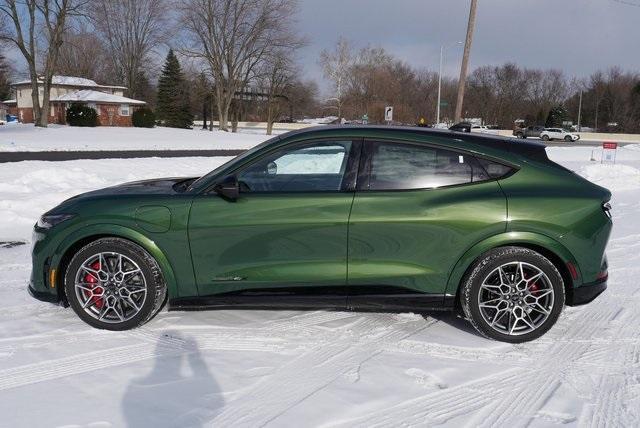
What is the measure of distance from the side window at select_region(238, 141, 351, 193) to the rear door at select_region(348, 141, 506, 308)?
21cm

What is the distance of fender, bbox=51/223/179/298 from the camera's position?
13.3 ft

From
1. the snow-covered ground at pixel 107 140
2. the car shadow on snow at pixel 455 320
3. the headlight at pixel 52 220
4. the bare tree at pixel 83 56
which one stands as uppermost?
the bare tree at pixel 83 56

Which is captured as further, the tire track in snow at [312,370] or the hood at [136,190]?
the hood at [136,190]

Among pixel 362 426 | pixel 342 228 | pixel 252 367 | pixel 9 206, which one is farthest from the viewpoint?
pixel 9 206

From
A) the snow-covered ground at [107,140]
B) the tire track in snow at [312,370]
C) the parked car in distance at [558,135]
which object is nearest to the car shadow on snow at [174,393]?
the tire track in snow at [312,370]

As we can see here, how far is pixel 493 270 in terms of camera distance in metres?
3.99

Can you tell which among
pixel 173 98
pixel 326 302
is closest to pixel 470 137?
pixel 326 302

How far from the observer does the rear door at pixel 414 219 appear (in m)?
3.95

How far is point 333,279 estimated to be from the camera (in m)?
4.01

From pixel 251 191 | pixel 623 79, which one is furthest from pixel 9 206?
pixel 623 79

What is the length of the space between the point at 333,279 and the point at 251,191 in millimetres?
906

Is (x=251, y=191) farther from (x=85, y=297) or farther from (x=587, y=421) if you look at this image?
(x=587, y=421)

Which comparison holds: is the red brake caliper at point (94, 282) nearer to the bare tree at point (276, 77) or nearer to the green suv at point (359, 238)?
the green suv at point (359, 238)

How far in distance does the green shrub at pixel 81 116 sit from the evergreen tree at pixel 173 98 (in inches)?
584
